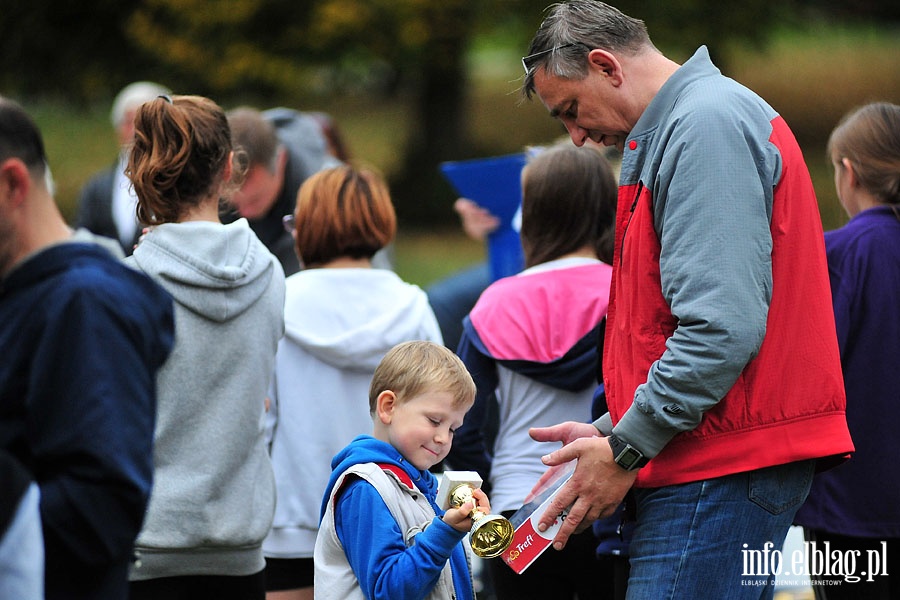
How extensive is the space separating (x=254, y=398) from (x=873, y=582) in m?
1.94

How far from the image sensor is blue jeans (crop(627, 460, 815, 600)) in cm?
250

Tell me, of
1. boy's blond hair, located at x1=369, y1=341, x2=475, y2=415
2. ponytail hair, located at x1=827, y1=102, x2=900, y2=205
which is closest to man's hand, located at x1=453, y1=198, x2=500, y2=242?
ponytail hair, located at x1=827, y1=102, x2=900, y2=205

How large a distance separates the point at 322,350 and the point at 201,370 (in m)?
0.80

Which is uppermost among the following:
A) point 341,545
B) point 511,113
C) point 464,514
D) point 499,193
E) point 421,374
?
point 421,374

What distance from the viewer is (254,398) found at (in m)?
3.15

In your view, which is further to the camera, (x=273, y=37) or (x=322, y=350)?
(x=273, y=37)

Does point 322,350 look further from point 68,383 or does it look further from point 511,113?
point 511,113

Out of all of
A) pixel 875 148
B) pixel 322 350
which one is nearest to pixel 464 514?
pixel 322 350

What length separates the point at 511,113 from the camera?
24781 millimetres

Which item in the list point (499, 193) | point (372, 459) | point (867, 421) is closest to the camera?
point (372, 459)

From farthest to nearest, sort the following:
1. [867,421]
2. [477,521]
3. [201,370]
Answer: [867,421]
[201,370]
[477,521]

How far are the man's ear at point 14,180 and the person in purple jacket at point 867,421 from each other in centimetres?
244

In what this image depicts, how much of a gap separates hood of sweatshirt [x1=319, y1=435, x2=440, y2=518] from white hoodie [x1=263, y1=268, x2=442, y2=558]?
3.17 feet

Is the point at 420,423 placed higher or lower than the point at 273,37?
higher
